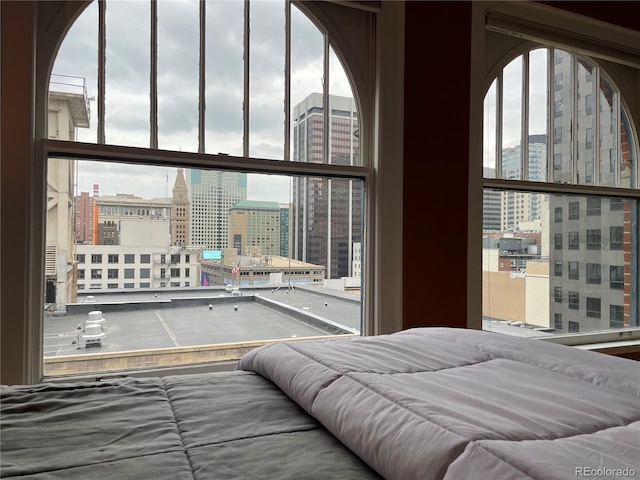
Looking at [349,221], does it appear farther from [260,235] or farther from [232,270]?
[232,270]

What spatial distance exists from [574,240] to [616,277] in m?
0.55

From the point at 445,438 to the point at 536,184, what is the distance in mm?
2978

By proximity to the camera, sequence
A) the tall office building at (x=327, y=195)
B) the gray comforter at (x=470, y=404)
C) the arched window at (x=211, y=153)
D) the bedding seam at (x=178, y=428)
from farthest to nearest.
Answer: the tall office building at (x=327, y=195)
the arched window at (x=211, y=153)
the bedding seam at (x=178, y=428)
the gray comforter at (x=470, y=404)

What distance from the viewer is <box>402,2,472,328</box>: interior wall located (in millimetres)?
2621

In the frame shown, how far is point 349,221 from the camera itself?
2678mm

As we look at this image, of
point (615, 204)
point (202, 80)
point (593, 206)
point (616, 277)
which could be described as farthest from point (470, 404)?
point (615, 204)

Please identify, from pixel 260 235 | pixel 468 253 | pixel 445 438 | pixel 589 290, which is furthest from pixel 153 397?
pixel 589 290

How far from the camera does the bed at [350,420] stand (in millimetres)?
620

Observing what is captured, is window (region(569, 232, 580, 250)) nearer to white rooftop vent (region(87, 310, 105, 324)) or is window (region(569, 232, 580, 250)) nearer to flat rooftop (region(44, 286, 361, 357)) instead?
flat rooftop (region(44, 286, 361, 357))

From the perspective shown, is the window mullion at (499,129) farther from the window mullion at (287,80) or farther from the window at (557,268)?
the window mullion at (287,80)

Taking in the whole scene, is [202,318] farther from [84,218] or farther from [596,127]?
[596,127]

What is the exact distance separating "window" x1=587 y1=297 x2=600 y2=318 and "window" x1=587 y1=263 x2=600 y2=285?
0.13 meters

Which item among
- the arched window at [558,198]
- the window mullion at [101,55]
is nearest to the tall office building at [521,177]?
the arched window at [558,198]

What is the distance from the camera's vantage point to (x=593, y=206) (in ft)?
11.5
